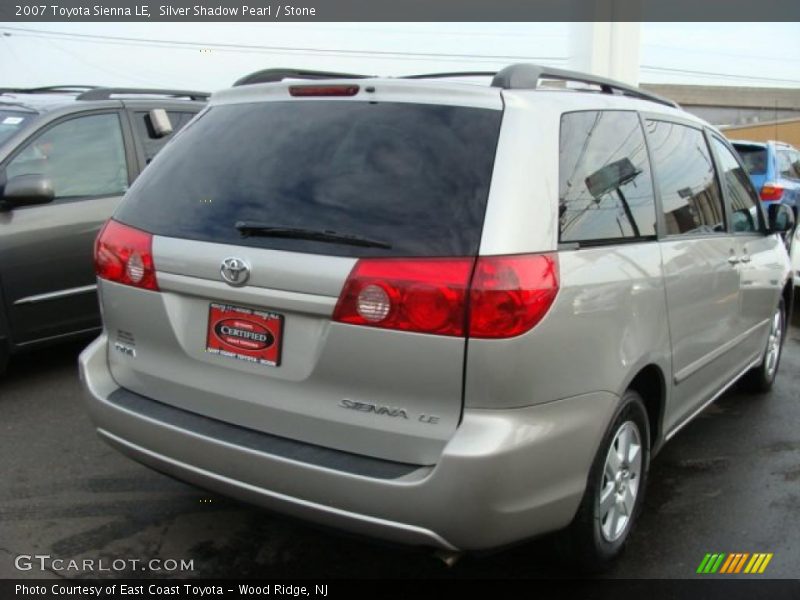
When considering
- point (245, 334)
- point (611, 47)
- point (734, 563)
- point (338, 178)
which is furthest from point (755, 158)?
point (245, 334)

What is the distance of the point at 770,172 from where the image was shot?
467 inches

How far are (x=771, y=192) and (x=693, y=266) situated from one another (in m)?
9.41

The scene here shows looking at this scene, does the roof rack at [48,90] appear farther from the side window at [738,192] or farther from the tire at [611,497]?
the tire at [611,497]

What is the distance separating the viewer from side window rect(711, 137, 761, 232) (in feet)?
13.5

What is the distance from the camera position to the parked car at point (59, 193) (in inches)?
186

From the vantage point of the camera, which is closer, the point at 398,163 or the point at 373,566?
the point at 398,163

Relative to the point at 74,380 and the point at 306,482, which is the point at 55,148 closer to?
the point at 74,380

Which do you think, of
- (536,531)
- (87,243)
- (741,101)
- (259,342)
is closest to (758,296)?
(536,531)

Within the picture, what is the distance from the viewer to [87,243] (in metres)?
5.10

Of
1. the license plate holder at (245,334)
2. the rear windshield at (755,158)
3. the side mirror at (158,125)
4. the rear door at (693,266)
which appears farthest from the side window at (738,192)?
the rear windshield at (755,158)

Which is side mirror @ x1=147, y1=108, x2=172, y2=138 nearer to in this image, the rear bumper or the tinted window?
the rear bumper

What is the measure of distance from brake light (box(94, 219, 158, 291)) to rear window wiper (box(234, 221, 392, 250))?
40cm

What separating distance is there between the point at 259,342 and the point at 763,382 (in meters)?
3.87

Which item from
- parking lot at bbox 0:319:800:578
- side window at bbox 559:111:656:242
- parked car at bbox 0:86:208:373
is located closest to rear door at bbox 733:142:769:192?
parking lot at bbox 0:319:800:578
